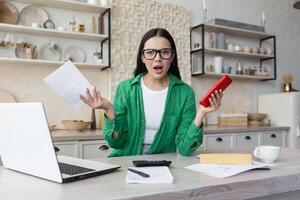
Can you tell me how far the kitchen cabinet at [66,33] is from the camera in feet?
8.91

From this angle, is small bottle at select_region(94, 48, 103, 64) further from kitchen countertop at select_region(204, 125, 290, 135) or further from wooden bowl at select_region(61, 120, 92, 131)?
kitchen countertop at select_region(204, 125, 290, 135)

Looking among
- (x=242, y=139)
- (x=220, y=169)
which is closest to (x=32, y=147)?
(x=220, y=169)

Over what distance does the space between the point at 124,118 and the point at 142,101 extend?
0.43 feet

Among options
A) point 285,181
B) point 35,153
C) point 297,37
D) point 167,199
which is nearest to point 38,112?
point 35,153

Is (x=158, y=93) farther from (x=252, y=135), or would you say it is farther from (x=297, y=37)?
(x=297, y=37)

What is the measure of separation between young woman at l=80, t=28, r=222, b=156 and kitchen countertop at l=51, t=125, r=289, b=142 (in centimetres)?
79

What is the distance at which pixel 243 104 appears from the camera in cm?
416

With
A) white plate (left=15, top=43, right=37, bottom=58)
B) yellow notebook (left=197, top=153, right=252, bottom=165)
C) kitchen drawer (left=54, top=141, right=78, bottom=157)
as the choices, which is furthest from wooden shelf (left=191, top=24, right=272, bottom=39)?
yellow notebook (left=197, top=153, right=252, bottom=165)

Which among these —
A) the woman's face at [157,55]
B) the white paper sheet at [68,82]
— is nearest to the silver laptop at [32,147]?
the white paper sheet at [68,82]

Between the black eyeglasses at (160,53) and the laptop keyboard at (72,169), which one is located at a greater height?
the black eyeglasses at (160,53)

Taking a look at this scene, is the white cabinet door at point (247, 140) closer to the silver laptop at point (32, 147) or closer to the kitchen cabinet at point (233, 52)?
the kitchen cabinet at point (233, 52)

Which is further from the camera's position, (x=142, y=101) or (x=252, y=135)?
(x=252, y=135)

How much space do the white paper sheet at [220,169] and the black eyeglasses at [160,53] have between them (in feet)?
2.05

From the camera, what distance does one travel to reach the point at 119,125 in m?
1.59
